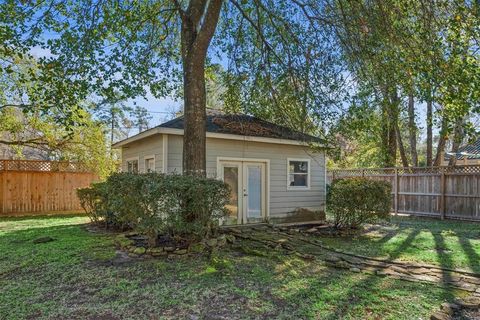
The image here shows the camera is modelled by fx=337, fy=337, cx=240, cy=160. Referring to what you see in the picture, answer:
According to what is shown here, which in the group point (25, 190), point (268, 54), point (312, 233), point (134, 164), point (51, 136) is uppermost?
point (268, 54)

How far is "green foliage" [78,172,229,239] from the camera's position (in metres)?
5.49

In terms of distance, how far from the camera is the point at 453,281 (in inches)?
193

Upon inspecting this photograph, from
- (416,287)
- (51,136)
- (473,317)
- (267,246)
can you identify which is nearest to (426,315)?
(473,317)

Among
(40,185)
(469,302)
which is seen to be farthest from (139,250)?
(40,185)

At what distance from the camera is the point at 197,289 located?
4.20m

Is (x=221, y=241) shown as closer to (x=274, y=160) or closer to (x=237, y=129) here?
(x=237, y=129)

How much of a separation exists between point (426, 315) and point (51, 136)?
1339cm

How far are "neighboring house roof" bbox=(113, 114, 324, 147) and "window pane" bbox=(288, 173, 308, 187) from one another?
118 centimetres

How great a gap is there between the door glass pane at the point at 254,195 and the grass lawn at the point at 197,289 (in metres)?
3.57

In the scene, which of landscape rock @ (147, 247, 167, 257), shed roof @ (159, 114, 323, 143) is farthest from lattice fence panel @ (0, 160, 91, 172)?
landscape rock @ (147, 247, 167, 257)

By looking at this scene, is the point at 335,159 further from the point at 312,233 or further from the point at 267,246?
the point at 267,246

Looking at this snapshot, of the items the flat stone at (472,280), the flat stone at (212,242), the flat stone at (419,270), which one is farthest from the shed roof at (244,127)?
the flat stone at (472,280)

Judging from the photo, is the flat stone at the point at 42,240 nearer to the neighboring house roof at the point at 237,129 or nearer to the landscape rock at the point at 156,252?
the landscape rock at the point at 156,252

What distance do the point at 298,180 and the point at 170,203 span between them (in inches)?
234
